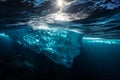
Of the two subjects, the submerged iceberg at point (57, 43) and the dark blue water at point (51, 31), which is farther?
the submerged iceberg at point (57, 43)

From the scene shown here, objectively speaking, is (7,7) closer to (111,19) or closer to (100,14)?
(100,14)

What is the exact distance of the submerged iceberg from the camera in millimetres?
16391

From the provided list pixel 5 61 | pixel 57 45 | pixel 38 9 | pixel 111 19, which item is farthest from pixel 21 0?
pixel 5 61

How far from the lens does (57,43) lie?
16.7 metres

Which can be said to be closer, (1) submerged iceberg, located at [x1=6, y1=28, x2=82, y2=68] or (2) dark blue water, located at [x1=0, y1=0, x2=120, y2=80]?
(2) dark blue water, located at [x1=0, y1=0, x2=120, y2=80]

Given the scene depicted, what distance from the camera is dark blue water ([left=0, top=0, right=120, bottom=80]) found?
392 inches

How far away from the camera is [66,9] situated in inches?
402

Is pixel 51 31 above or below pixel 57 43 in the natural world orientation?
above

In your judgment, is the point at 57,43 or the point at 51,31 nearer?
the point at 51,31

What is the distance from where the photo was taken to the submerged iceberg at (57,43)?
16.4 meters

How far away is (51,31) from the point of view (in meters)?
16.4

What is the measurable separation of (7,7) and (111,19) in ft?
22.2

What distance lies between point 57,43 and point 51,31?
4.25 ft

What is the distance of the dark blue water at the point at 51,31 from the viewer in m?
9.97
